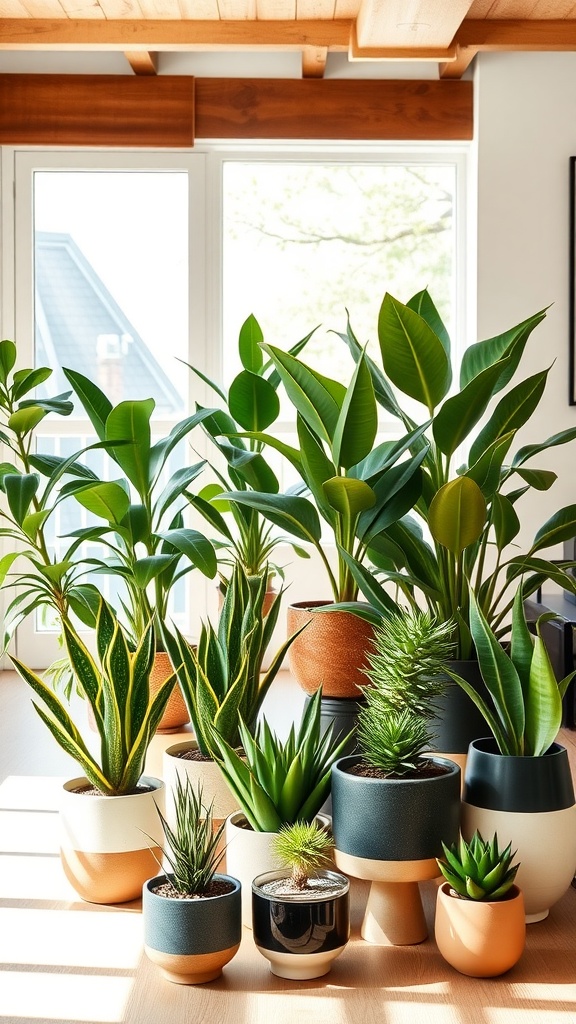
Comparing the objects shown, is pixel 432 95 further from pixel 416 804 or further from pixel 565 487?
pixel 416 804

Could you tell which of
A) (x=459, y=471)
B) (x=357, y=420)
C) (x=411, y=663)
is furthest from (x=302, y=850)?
(x=459, y=471)

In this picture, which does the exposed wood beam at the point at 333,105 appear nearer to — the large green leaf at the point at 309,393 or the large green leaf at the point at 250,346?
the large green leaf at the point at 250,346

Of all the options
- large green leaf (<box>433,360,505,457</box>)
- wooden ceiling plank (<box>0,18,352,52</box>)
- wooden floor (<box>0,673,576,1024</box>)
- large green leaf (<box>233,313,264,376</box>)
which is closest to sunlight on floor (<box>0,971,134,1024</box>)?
wooden floor (<box>0,673,576,1024</box>)

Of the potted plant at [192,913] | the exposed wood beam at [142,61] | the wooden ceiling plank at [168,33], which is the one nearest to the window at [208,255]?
the exposed wood beam at [142,61]

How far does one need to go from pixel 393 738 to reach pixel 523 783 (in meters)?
0.24

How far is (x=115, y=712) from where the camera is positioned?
5.47 feet

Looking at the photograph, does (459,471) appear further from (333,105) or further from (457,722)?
(333,105)

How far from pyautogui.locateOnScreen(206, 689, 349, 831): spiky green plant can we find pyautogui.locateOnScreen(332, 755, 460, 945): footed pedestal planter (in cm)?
7

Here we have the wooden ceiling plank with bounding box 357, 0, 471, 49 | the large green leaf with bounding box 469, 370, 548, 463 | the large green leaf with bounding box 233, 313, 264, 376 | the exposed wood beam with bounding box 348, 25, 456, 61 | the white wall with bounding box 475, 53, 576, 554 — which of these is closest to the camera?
the large green leaf with bounding box 469, 370, 548, 463

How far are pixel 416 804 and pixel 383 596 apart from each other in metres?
0.43

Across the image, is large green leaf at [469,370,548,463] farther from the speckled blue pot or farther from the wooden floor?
the speckled blue pot

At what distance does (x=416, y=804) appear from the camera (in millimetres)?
1474

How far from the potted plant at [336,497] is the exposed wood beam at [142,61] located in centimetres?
279

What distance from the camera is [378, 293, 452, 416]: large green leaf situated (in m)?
1.81
